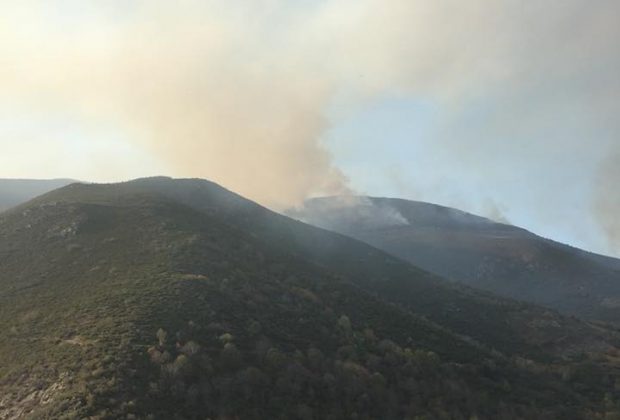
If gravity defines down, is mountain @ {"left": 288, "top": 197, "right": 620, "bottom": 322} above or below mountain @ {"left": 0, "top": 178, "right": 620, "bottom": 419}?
above

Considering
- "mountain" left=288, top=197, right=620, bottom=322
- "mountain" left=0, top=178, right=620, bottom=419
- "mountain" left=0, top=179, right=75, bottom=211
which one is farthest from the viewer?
"mountain" left=0, top=179, right=75, bottom=211

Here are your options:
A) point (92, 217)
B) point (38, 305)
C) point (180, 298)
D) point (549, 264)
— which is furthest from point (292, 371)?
point (549, 264)

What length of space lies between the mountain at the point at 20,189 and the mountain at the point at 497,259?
268 ft

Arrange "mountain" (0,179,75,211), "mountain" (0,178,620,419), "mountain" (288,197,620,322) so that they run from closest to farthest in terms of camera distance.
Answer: "mountain" (0,178,620,419), "mountain" (288,197,620,322), "mountain" (0,179,75,211)

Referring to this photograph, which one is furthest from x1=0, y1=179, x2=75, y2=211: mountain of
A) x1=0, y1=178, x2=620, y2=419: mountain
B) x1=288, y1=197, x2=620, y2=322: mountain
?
x1=0, y1=178, x2=620, y2=419: mountain

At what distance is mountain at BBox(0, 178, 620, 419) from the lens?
29891 millimetres

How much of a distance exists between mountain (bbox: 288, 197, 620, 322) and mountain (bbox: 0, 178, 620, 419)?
4685 centimetres

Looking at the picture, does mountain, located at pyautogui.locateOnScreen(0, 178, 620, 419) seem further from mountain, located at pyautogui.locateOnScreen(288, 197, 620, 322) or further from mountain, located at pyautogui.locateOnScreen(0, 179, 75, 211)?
mountain, located at pyautogui.locateOnScreen(0, 179, 75, 211)

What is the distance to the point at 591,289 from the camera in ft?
393

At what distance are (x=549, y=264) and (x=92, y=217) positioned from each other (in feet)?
367

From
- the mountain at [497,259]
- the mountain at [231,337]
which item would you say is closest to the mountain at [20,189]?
the mountain at [497,259]

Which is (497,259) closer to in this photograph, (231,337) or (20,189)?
(231,337)

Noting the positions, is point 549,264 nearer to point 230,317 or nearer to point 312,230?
point 312,230

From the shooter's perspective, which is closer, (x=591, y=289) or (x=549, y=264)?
(x=591, y=289)
